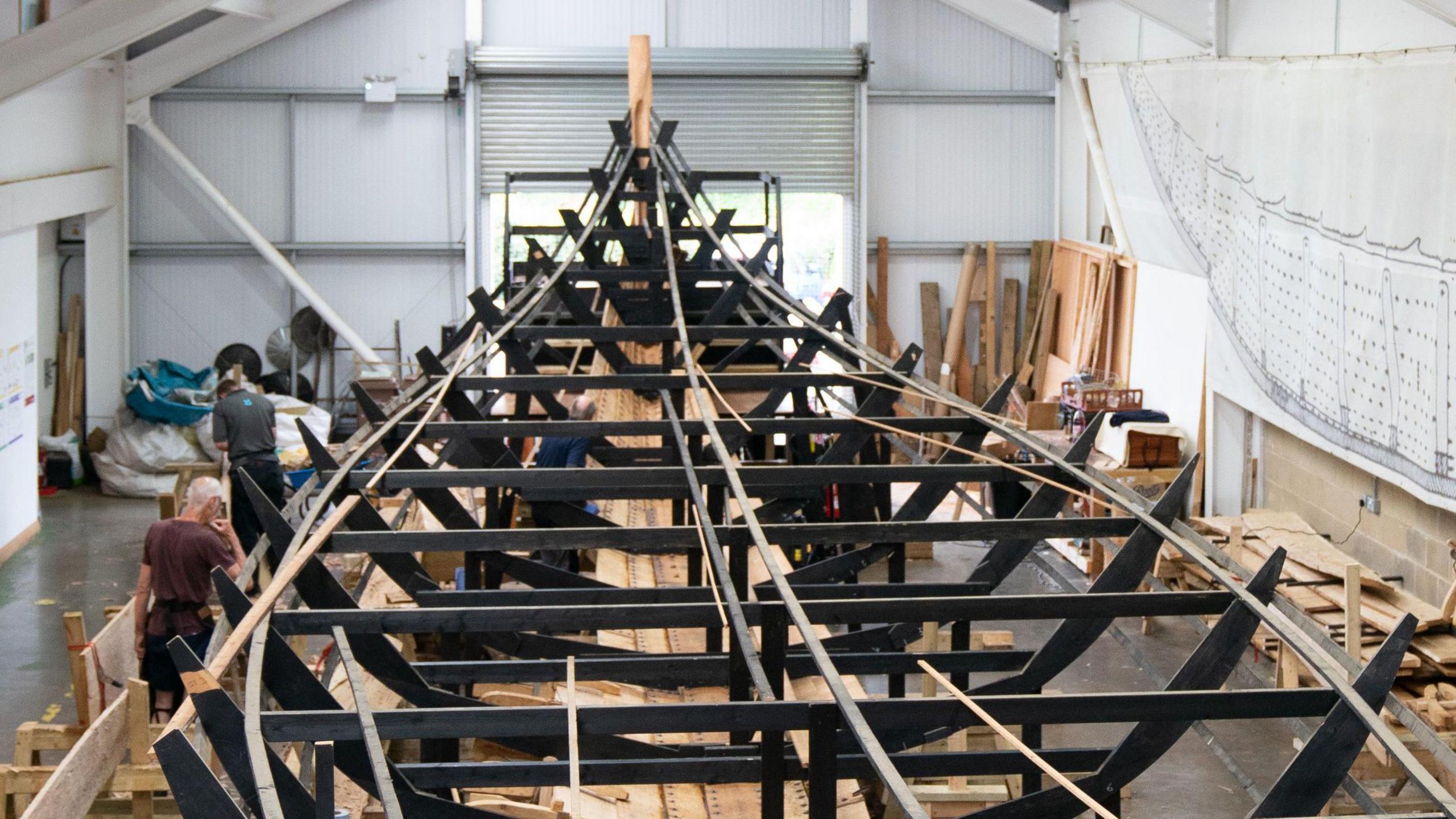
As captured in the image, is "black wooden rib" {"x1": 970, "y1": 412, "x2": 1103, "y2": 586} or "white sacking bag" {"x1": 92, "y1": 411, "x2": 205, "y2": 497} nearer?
"black wooden rib" {"x1": 970, "y1": 412, "x2": 1103, "y2": 586}

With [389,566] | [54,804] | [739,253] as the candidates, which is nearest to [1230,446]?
[739,253]

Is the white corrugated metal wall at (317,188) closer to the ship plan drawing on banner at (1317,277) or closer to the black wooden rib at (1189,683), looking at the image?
the ship plan drawing on banner at (1317,277)

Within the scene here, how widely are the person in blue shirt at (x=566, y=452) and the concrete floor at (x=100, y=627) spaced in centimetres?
228

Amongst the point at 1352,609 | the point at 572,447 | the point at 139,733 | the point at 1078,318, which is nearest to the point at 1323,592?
the point at 1352,609

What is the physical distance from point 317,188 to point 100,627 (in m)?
8.07

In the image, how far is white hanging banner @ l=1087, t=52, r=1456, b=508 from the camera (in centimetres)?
853

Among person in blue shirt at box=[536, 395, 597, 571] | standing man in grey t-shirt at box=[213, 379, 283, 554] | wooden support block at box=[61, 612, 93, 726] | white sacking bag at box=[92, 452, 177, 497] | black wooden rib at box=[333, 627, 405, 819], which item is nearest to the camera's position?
black wooden rib at box=[333, 627, 405, 819]

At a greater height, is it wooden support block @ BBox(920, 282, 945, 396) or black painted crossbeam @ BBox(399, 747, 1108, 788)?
wooden support block @ BBox(920, 282, 945, 396)

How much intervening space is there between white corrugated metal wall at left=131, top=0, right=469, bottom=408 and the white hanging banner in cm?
803

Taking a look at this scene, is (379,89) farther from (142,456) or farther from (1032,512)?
(1032,512)

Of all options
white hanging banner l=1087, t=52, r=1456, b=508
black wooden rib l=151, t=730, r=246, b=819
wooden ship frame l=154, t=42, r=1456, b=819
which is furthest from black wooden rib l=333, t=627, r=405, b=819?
white hanging banner l=1087, t=52, r=1456, b=508

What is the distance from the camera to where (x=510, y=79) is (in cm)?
1708

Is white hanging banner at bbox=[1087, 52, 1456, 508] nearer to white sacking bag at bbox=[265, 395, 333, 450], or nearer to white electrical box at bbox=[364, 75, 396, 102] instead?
white electrical box at bbox=[364, 75, 396, 102]

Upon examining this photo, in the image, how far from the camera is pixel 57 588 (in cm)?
1151
